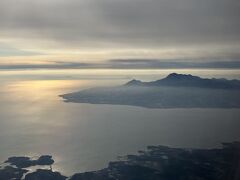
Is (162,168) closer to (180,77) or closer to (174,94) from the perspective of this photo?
(174,94)

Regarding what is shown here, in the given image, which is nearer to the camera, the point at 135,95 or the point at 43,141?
the point at 43,141

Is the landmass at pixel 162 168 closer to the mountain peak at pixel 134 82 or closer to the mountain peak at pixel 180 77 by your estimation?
the mountain peak at pixel 180 77

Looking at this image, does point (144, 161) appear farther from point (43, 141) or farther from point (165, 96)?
point (165, 96)

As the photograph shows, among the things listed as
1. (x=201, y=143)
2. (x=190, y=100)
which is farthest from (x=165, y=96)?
(x=201, y=143)

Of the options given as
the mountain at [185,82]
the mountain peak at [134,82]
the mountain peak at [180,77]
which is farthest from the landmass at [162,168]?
the mountain peak at [134,82]

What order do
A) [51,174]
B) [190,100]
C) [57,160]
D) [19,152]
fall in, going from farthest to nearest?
1. [190,100]
2. [19,152]
3. [57,160]
4. [51,174]

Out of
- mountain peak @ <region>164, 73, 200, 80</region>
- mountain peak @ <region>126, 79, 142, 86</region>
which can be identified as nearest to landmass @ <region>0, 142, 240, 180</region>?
mountain peak @ <region>164, 73, 200, 80</region>

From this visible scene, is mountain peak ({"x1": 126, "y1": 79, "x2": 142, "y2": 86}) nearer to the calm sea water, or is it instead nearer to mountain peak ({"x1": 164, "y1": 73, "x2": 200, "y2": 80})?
mountain peak ({"x1": 164, "y1": 73, "x2": 200, "y2": 80})
